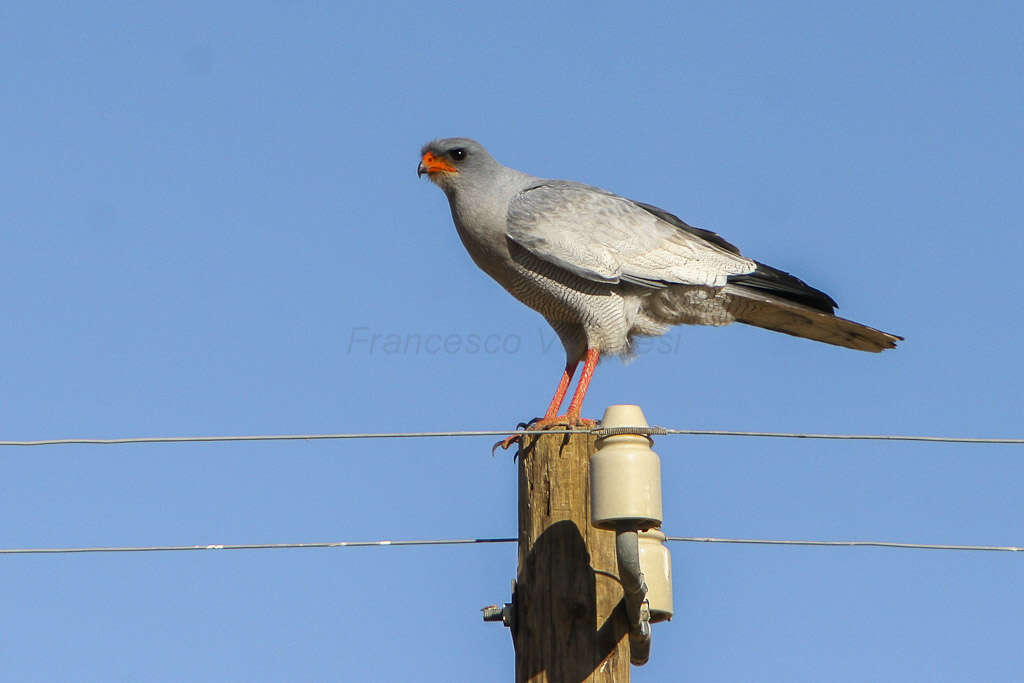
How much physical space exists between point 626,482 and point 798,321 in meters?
3.49

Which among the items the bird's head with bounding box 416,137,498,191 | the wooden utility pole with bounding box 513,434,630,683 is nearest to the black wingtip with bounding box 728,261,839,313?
the bird's head with bounding box 416,137,498,191

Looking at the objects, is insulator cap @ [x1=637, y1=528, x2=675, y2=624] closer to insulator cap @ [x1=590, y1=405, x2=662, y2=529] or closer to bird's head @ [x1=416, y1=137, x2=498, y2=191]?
insulator cap @ [x1=590, y1=405, x2=662, y2=529]

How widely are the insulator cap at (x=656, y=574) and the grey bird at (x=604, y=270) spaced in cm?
239

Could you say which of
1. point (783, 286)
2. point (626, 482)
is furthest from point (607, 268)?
point (626, 482)

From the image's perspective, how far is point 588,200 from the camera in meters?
7.73

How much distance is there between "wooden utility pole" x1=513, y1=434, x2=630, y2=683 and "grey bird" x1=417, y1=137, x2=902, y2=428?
2.26 metres

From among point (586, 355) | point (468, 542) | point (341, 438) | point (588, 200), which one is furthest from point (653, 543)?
point (588, 200)

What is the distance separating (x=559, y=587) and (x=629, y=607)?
0.88 feet

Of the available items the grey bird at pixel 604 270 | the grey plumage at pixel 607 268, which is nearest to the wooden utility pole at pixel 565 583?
the grey bird at pixel 604 270

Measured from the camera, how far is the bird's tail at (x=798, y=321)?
7.20 meters

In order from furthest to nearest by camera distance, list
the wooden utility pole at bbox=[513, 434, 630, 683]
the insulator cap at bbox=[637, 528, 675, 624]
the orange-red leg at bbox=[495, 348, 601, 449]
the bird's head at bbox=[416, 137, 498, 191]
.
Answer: the bird's head at bbox=[416, 137, 498, 191]
the orange-red leg at bbox=[495, 348, 601, 449]
the insulator cap at bbox=[637, 528, 675, 624]
the wooden utility pole at bbox=[513, 434, 630, 683]

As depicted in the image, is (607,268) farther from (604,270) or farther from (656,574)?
(656,574)

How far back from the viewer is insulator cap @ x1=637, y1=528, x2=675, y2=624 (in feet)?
14.9

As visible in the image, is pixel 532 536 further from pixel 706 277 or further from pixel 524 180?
pixel 524 180
